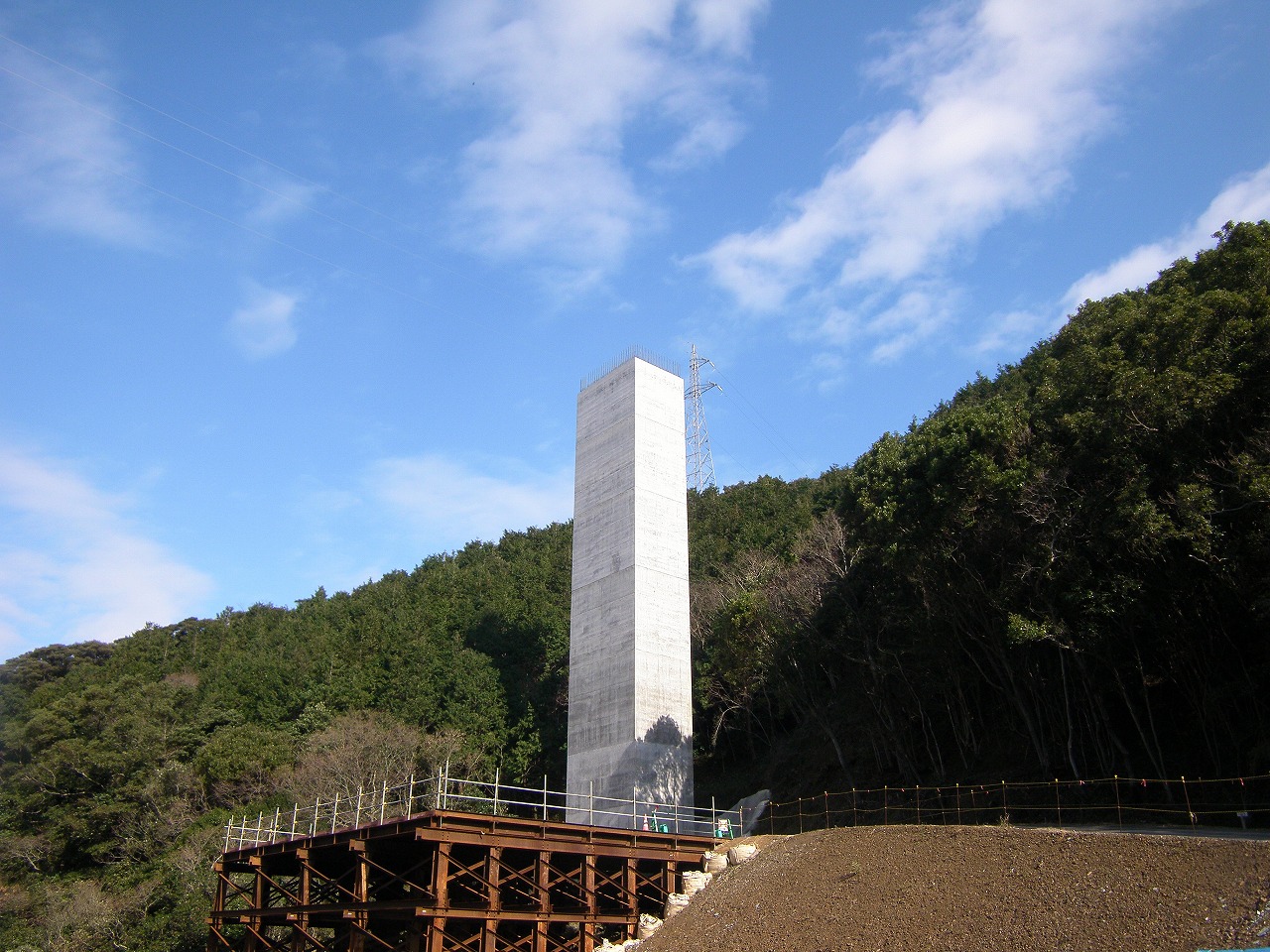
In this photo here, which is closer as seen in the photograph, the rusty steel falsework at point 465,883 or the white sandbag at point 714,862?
the rusty steel falsework at point 465,883

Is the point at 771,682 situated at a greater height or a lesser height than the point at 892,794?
greater

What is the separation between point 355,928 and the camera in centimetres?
1848

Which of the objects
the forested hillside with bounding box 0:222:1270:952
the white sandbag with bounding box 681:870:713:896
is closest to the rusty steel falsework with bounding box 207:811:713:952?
the white sandbag with bounding box 681:870:713:896

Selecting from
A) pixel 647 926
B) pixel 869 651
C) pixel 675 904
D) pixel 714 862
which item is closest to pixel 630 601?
pixel 869 651

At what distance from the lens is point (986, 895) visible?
14.3m

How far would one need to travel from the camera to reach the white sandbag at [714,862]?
68.5ft

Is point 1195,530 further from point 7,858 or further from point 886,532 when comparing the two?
point 7,858

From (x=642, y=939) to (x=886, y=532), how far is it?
420 inches

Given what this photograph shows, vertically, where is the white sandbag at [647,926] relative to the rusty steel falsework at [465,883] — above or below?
below

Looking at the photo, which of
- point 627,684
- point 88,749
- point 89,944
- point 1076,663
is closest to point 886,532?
point 1076,663

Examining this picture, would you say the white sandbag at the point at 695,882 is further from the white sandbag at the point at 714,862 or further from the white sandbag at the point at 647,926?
the white sandbag at the point at 647,926

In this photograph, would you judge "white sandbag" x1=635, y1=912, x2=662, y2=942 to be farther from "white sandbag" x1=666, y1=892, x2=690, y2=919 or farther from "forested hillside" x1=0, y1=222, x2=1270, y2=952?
"forested hillside" x1=0, y1=222, x2=1270, y2=952

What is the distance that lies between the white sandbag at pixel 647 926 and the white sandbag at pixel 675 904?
0.28 meters

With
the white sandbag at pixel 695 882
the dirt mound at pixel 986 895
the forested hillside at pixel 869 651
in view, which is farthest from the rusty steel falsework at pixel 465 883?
the forested hillside at pixel 869 651
